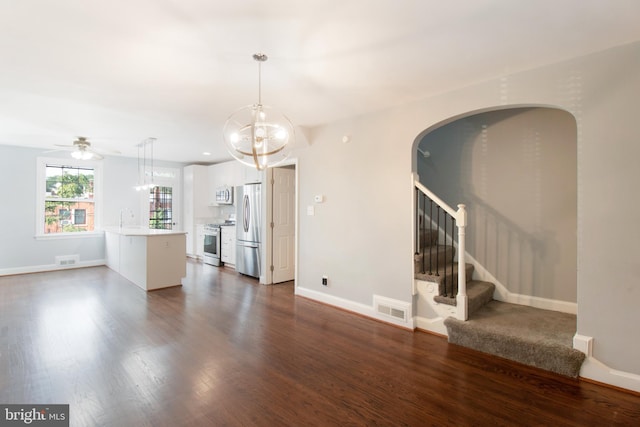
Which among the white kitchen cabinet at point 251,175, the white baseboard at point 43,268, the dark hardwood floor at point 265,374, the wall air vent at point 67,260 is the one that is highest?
the white kitchen cabinet at point 251,175

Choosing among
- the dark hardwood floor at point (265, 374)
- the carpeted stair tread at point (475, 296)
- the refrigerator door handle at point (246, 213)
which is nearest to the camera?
the dark hardwood floor at point (265, 374)

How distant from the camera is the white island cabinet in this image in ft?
16.3

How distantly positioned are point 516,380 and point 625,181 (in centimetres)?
172

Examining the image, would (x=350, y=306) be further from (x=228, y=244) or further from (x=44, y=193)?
(x=44, y=193)

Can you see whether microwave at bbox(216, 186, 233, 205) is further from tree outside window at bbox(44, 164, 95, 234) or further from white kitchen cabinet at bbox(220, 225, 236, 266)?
tree outside window at bbox(44, 164, 95, 234)

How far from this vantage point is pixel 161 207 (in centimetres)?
796

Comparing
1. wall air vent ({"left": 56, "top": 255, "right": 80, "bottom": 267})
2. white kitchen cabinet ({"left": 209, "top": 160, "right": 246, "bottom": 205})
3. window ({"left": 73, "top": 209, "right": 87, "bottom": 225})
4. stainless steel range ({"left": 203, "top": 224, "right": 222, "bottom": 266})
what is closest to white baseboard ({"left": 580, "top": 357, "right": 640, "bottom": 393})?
white kitchen cabinet ({"left": 209, "top": 160, "right": 246, "bottom": 205})

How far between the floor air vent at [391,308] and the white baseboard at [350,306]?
4cm

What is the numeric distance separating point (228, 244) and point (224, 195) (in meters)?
1.29

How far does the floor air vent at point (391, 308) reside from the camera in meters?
3.53

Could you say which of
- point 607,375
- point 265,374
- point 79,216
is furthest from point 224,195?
point 607,375

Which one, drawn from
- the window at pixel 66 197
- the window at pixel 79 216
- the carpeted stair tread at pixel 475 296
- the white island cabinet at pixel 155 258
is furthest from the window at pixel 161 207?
the carpeted stair tread at pixel 475 296

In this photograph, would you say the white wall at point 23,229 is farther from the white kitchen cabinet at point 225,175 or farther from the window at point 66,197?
the white kitchen cabinet at point 225,175

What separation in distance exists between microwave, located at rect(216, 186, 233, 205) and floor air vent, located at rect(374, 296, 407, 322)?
475 centimetres
